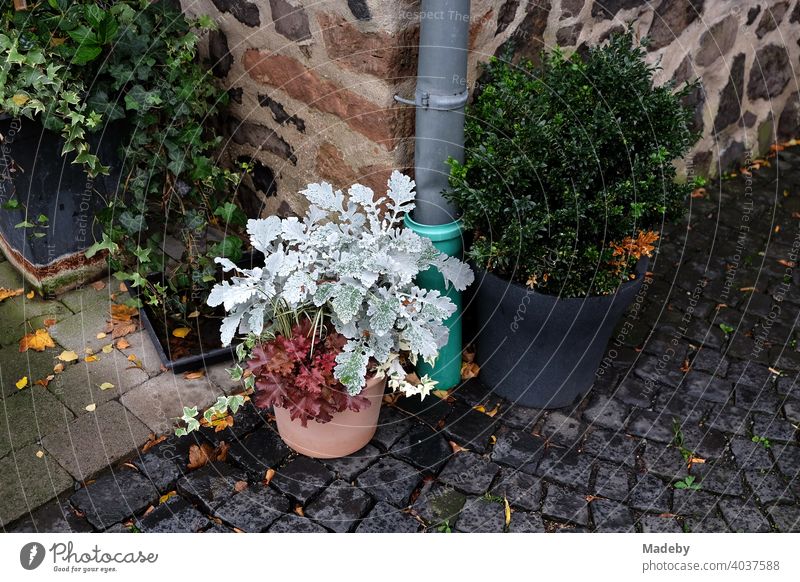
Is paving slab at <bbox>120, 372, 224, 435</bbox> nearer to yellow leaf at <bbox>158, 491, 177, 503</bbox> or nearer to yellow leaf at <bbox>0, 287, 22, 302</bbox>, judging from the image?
yellow leaf at <bbox>158, 491, 177, 503</bbox>

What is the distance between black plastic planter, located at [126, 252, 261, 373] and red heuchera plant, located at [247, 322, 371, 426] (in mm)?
618

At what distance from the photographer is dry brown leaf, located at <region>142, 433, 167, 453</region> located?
2709mm

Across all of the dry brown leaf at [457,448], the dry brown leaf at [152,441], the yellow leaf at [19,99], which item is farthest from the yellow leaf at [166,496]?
the yellow leaf at [19,99]

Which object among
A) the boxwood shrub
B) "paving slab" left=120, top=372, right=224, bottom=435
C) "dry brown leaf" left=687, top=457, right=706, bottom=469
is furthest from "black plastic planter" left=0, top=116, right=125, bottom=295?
"dry brown leaf" left=687, top=457, right=706, bottom=469

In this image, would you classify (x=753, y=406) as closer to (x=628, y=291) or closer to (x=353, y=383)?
(x=628, y=291)

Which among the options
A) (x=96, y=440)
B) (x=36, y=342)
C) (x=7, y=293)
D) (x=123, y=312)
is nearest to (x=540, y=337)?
(x=96, y=440)

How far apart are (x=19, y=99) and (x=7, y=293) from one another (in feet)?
3.12

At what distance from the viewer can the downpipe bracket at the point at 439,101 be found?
2547 millimetres

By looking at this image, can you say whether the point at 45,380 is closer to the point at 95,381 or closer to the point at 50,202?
the point at 95,381

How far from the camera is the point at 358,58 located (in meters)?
2.68

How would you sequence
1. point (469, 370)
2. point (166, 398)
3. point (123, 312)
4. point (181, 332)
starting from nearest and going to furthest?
point (166, 398)
point (469, 370)
point (181, 332)
point (123, 312)

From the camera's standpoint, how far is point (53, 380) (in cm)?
295

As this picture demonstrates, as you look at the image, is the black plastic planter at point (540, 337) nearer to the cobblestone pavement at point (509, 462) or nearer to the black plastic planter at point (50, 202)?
the cobblestone pavement at point (509, 462)

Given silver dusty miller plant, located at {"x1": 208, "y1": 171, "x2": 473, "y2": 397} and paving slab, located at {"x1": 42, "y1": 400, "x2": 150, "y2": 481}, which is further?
paving slab, located at {"x1": 42, "y1": 400, "x2": 150, "y2": 481}
